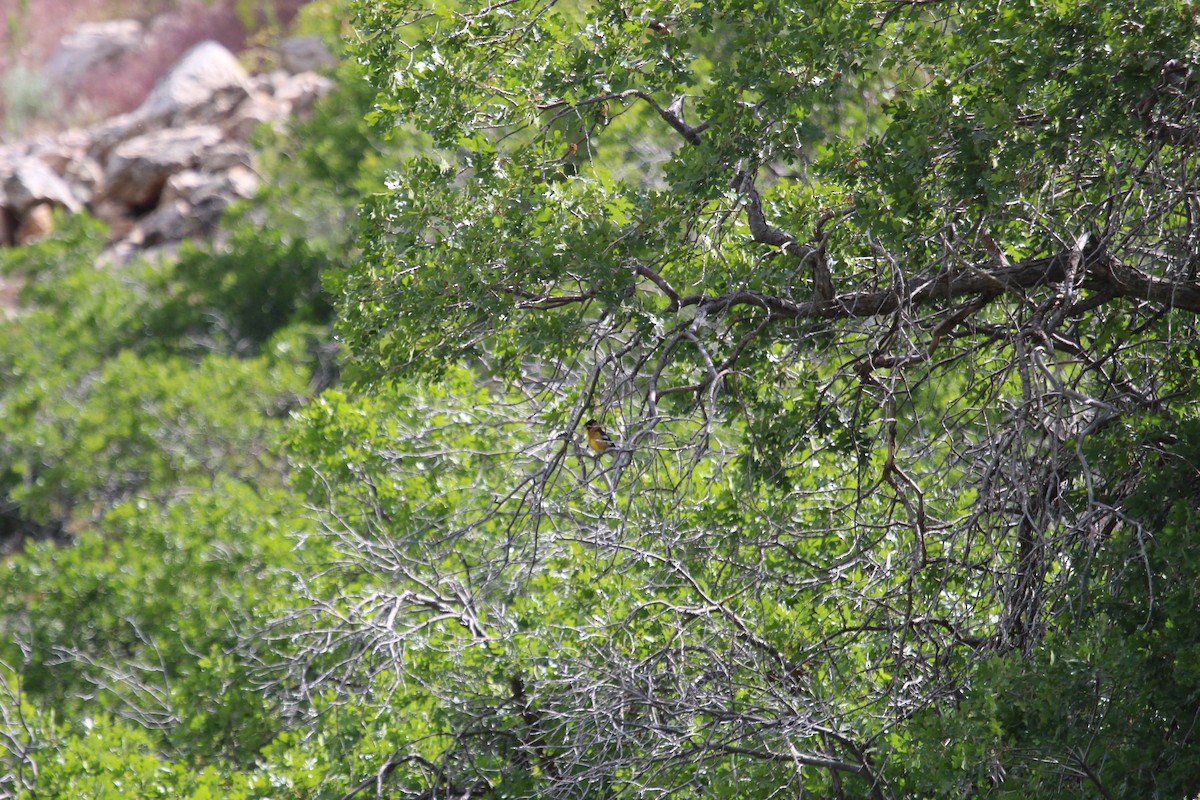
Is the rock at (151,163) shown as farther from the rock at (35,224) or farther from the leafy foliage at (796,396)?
the leafy foliage at (796,396)

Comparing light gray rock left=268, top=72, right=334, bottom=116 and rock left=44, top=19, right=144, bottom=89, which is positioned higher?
light gray rock left=268, top=72, right=334, bottom=116

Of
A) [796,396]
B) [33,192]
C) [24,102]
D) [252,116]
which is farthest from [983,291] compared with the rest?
[24,102]

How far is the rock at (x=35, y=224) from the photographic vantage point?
2106cm

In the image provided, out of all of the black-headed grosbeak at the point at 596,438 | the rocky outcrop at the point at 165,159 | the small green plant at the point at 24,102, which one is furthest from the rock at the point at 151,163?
the black-headed grosbeak at the point at 596,438

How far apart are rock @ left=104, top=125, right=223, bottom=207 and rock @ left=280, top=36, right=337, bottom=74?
246 cm

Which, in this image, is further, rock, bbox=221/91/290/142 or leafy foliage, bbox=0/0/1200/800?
rock, bbox=221/91/290/142

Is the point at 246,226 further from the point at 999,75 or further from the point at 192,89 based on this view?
the point at 999,75

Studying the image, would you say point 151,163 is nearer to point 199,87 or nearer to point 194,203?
point 194,203

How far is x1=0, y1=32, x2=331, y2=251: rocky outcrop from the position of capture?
20609 millimetres

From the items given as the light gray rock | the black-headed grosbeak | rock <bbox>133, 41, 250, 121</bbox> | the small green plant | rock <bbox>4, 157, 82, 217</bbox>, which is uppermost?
the black-headed grosbeak

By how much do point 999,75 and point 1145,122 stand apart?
459 mm

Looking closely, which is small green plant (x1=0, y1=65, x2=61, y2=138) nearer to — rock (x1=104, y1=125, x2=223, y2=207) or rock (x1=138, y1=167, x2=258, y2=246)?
rock (x1=104, y1=125, x2=223, y2=207)

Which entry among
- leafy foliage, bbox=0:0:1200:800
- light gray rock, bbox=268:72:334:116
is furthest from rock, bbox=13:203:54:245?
leafy foliage, bbox=0:0:1200:800

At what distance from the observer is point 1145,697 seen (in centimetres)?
396
